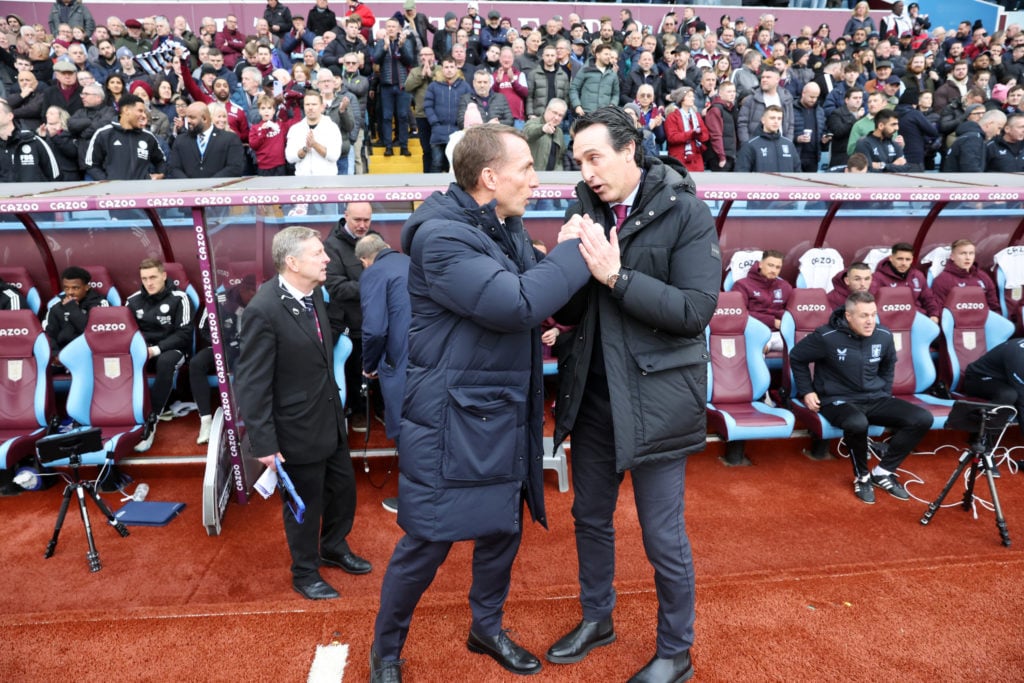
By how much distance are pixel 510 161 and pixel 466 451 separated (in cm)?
99

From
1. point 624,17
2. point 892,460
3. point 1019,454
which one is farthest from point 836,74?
point 892,460

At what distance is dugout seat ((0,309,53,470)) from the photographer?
17.0 feet

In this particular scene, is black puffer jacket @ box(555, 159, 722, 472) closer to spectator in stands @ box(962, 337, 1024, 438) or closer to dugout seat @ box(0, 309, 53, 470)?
spectator in stands @ box(962, 337, 1024, 438)

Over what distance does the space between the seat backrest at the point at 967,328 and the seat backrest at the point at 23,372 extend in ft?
24.5

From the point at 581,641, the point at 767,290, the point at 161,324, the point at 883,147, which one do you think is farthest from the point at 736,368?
the point at 883,147

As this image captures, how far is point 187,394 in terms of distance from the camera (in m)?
6.20

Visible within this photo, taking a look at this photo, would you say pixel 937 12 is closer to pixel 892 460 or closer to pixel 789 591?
pixel 892 460

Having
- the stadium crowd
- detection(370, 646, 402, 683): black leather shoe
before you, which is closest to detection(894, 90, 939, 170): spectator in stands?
the stadium crowd

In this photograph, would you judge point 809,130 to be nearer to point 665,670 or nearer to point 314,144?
point 314,144

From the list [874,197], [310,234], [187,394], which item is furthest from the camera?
[187,394]

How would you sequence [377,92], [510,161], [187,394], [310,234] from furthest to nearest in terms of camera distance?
1. [377,92]
2. [187,394]
3. [310,234]
4. [510,161]

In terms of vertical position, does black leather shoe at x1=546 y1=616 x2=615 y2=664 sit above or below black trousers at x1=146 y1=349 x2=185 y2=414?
below

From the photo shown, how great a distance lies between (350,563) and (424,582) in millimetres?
1403

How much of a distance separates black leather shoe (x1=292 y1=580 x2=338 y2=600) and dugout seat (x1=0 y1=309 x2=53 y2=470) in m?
2.90
